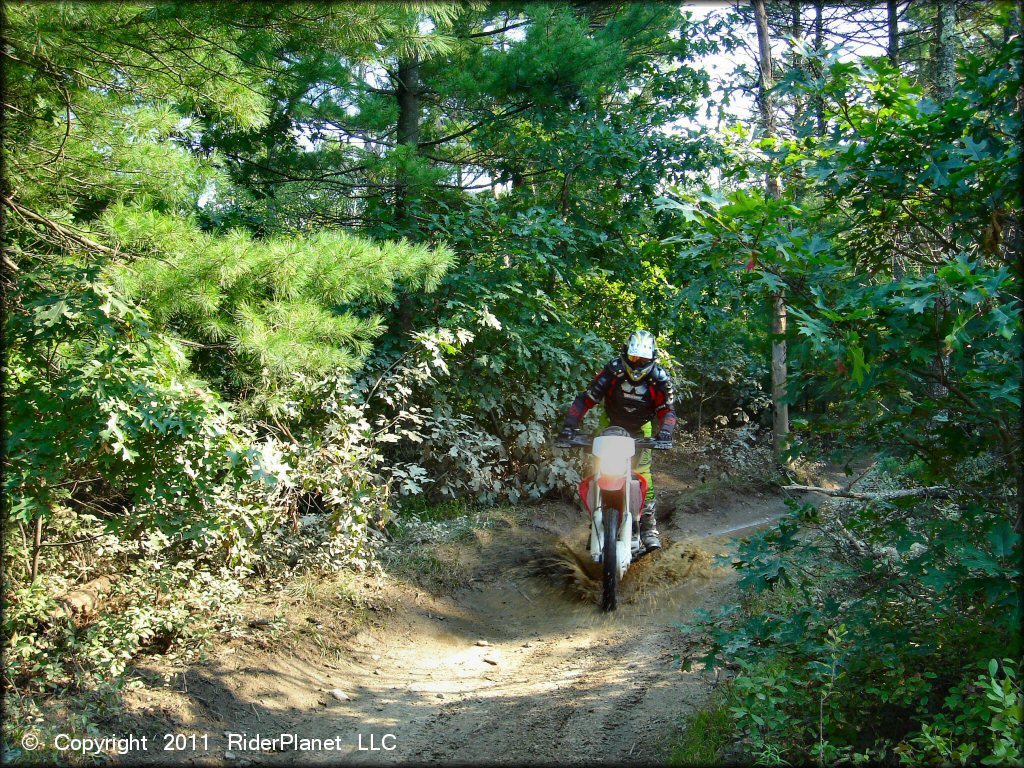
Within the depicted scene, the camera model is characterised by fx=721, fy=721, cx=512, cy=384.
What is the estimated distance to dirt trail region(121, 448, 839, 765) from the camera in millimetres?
3844

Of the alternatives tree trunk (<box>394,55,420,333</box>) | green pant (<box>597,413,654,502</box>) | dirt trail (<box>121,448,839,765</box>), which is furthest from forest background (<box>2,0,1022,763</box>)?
green pant (<box>597,413,654,502</box>)

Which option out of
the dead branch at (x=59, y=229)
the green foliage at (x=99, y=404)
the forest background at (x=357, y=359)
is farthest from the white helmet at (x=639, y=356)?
the dead branch at (x=59, y=229)

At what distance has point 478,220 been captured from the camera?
822 centimetres

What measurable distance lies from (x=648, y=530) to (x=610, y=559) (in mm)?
962

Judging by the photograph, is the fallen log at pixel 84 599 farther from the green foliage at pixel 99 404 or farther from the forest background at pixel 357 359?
the green foliage at pixel 99 404

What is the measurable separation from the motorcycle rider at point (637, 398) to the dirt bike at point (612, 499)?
0.35 meters

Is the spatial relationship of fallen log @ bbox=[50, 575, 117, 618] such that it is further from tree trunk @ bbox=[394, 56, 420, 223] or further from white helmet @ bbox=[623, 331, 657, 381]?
tree trunk @ bbox=[394, 56, 420, 223]

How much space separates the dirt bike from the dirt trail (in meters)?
0.38

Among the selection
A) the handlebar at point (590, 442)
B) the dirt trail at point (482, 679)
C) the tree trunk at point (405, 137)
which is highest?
the tree trunk at point (405, 137)

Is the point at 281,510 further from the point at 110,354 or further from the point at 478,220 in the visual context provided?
the point at 478,220

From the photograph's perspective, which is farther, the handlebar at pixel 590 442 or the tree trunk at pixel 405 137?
the tree trunk at pixel 405 137

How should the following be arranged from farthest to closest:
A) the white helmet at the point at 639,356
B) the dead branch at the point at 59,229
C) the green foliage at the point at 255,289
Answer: the white helmet at the point at 639,356, the green foliage at the point at 255,289, the dead branch at the point at 59,229

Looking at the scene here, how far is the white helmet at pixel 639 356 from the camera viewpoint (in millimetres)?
6406

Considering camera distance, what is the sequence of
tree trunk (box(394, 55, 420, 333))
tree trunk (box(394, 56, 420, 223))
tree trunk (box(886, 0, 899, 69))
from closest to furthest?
1. tree trunk (box(394, 55, 420, 333))
2. tree trunk (box(394, 56, 420, 223))
3. tree trunk (box(886, 0, 899, 69))
